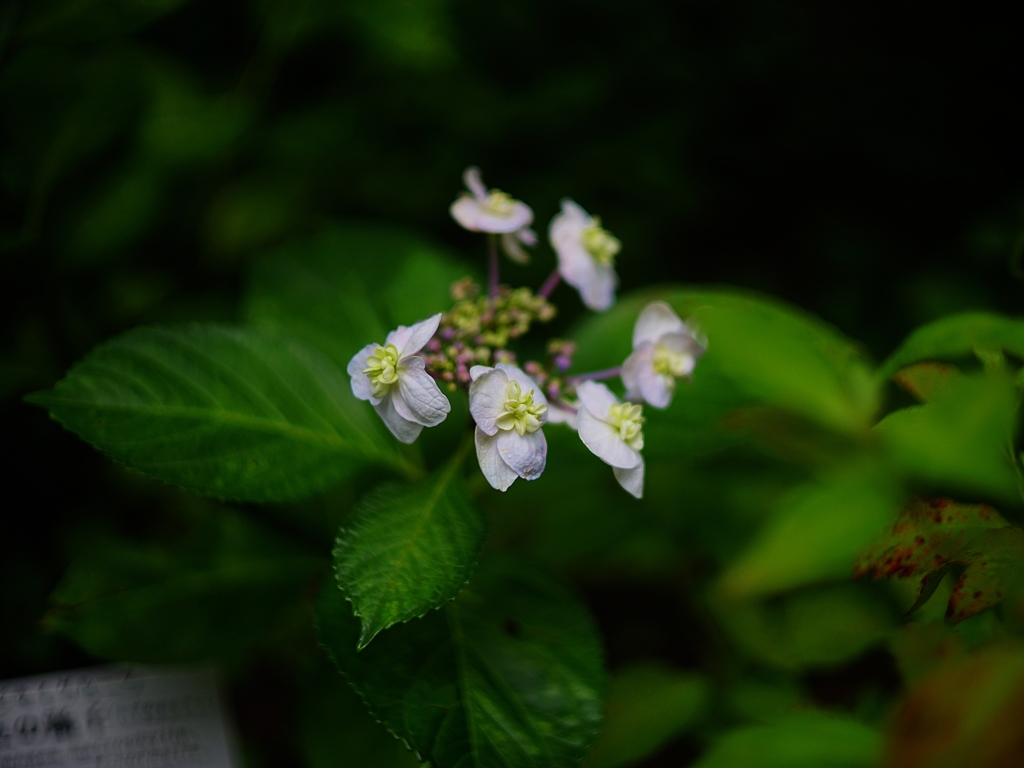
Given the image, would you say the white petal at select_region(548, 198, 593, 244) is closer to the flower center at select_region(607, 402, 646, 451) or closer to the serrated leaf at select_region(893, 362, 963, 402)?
the flower center at select_region(607, 402, 646, 451)

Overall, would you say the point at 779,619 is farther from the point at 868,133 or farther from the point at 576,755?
the point at 868,133

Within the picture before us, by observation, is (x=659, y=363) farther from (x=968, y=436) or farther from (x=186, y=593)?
(x=186, y=593)

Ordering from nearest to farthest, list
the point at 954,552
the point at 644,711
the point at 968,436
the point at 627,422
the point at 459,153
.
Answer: the point at 968,436 → the point at 954,552 → the point at 627,422 → the point at 644,711 → the point at 459,153

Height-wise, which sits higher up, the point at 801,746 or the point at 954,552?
the point at 954,552

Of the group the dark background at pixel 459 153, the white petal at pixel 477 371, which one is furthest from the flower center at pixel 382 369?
the dark background at pixel 459 153

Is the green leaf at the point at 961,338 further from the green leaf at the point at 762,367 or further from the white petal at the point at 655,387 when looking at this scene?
the white petal at the point at 655,387

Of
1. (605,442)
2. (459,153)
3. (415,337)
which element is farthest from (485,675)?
(459,153)

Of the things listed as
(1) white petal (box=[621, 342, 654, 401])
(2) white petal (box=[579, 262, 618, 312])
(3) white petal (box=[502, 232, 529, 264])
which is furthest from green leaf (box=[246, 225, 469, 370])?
(1) white petal (box=[621, 342, 654, 401])
